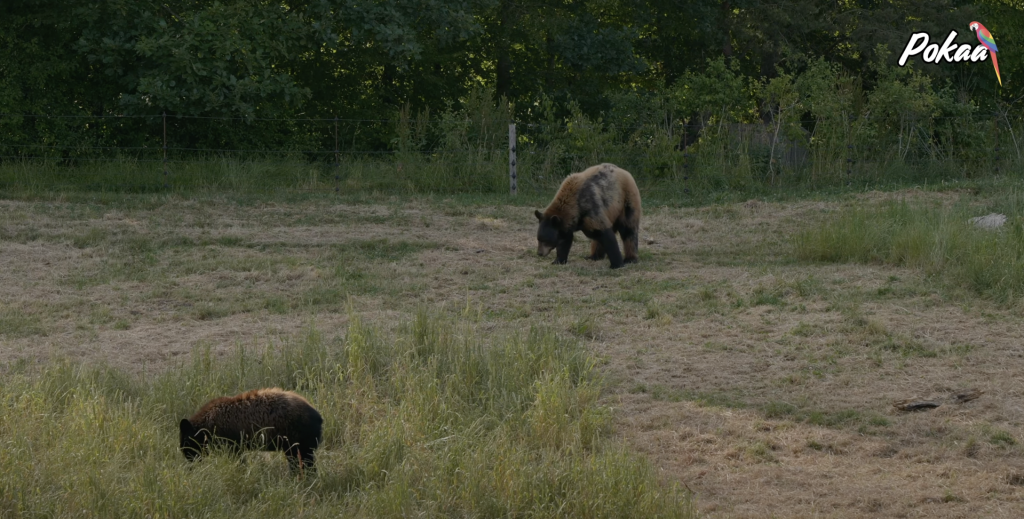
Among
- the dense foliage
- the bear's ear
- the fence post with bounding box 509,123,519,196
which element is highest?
the dense foliage

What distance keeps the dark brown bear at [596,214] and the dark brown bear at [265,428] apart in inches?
292

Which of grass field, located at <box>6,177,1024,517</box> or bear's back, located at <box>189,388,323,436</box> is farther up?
bear's back, located at <box>189,388,323,436</box>

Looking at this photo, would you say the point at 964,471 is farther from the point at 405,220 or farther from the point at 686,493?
the point at 405,220

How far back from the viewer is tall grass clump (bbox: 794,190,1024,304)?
10.4m

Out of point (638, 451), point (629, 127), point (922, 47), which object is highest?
point (922, 47)

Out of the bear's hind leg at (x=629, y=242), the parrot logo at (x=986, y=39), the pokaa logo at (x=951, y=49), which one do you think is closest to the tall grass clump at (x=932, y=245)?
the bear's hind leg at (x=629, y=242)

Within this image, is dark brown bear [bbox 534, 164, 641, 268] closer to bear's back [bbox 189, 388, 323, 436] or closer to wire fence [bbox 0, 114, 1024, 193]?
wire fence [bbox 0, 114, 1024, 193]

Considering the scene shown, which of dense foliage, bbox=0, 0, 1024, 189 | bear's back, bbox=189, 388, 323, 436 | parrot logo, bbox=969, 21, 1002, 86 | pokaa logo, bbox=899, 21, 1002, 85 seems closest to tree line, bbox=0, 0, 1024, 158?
dense foliage, bbox=0, 0, 1024, 189

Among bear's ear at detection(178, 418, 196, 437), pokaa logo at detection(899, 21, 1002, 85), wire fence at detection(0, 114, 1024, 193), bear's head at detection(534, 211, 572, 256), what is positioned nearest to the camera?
bear's ear at detection(178, 418, 196, 437)

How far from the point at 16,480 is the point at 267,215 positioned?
38.6 ft

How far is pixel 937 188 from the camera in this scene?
1922 cm

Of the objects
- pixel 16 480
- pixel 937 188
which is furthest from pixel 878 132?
pixel 16 480

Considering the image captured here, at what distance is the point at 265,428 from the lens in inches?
225

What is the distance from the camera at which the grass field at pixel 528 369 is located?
218 inches
